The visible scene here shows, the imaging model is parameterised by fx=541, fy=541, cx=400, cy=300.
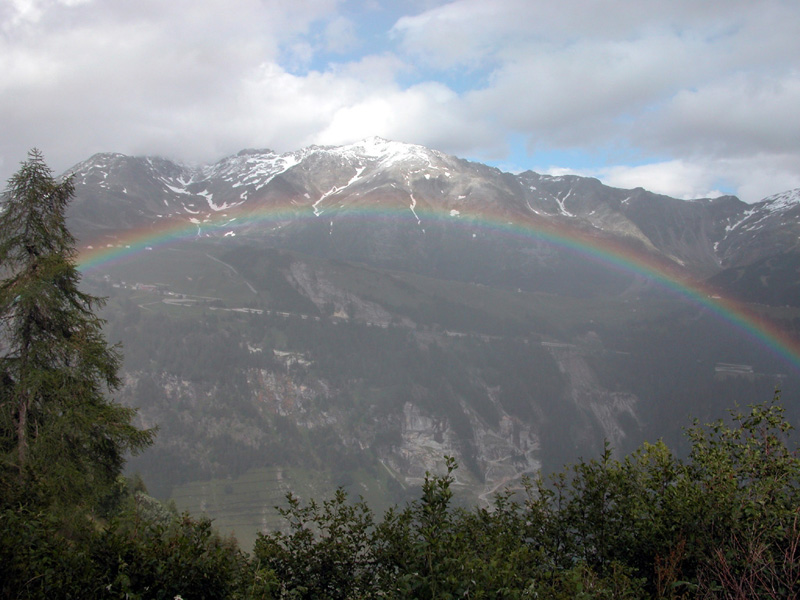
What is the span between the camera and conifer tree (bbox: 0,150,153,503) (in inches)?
505

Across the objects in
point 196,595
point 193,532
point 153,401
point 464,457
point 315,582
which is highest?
point 193,532

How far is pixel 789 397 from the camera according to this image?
175 meters

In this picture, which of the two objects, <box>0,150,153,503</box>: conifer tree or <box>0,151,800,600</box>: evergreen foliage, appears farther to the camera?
<box>0,150,153,503</box>: conifer tree

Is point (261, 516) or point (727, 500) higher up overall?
point (727, 500)

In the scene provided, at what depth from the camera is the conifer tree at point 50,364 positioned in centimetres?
1283

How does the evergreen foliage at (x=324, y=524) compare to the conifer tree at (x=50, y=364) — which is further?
the conifer tree at (x=50, y=364)

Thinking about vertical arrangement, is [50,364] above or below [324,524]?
above

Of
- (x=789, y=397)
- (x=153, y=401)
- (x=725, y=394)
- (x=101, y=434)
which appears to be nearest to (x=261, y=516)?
(x=153, y=401)

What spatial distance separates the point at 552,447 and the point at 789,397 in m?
77.1

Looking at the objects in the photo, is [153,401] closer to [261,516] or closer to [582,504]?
[261,516]

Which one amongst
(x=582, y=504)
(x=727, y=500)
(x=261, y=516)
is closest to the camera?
(x=727, y=500)

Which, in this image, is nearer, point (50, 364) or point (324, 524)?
point (324, 524)

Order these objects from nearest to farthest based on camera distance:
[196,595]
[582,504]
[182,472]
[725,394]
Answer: [196,595] < [582,504] < [182,472] < [725,394]

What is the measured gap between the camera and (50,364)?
1351 centimetres
